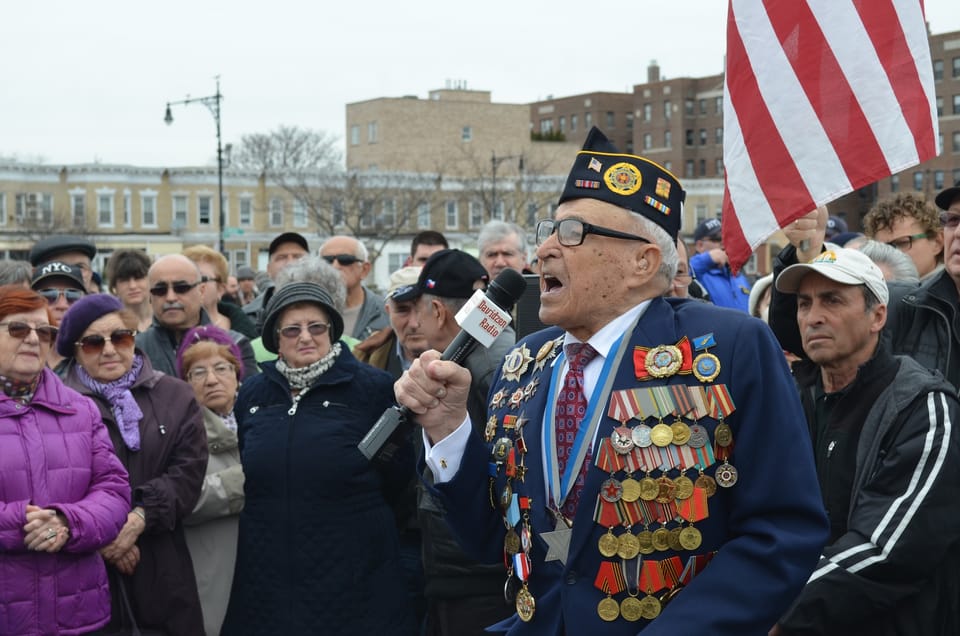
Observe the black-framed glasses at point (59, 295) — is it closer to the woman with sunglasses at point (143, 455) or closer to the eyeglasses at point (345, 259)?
the woman with sunglasses at point (143, 455)

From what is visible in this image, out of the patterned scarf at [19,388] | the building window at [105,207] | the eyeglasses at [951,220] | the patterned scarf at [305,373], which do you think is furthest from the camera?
the building window at [105,207]

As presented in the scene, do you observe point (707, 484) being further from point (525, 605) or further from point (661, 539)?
point (525, 605)

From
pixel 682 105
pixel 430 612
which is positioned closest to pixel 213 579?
pixel 430 612

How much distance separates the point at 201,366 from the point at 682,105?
10170 cm

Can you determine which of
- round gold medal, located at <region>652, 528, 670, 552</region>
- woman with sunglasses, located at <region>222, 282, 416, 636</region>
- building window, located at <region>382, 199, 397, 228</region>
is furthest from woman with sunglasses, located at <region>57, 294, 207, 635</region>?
building window, located at <region>382, 199, 397, 228</region>

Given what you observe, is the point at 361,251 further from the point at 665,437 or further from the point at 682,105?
the point at 682,105

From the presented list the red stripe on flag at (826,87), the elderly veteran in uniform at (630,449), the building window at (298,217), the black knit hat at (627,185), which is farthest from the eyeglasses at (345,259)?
the building window at (298,217)

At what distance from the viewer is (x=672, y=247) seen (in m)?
3.58

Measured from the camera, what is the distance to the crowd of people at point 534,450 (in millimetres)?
3256

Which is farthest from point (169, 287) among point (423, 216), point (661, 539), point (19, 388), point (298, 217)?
point (298, 217)

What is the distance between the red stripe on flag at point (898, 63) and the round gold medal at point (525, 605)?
2468 millimetres

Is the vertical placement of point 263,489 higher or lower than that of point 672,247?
lower

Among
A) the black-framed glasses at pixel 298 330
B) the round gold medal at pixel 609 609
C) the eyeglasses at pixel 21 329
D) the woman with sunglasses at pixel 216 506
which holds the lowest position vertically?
the woman with sunglasses at pixel 216 506

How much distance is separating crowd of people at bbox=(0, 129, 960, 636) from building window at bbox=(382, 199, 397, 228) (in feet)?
189
